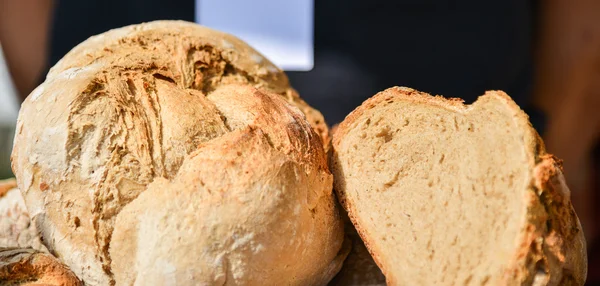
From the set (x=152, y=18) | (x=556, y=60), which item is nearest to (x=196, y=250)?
(x=152, y=18)

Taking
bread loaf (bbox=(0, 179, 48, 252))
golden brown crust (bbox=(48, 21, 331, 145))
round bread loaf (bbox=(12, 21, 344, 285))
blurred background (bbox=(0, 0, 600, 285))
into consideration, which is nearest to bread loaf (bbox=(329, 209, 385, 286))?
round bread loaf (bbox=(12, 21, 344, 285))

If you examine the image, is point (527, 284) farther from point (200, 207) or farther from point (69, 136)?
point (69, 136)

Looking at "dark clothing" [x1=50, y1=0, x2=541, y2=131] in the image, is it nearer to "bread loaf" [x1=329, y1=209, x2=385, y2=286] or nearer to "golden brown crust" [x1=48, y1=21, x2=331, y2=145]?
"golden brown crust" [x1=48, y1=21, x2=331, y2=145]

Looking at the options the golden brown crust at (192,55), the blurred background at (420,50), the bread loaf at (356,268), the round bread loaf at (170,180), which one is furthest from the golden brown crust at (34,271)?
the blurred background at (420,50)

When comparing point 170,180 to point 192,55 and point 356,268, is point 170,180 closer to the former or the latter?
point 192,55

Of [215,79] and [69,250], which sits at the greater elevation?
[215,79]

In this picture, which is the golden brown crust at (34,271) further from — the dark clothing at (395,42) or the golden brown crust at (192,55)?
the dark clothing at (395,42)
